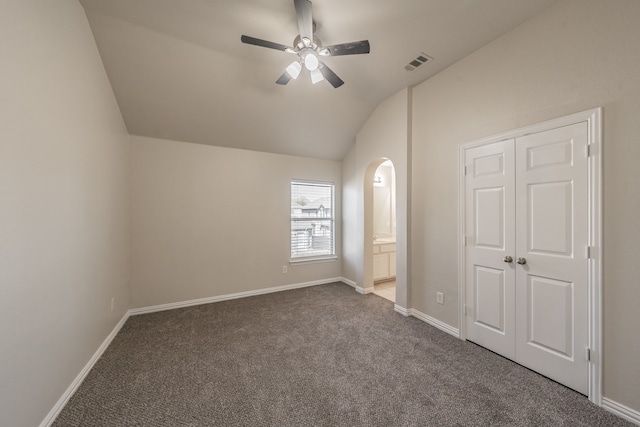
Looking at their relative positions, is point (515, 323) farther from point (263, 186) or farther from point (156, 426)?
point (263, 186)

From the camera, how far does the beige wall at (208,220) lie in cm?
342

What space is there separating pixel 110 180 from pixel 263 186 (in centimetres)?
207

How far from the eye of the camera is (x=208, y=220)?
150 inches

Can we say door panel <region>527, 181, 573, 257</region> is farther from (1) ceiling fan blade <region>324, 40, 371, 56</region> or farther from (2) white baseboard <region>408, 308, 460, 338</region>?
(1) ceiling fan blade <region>324, 40, 371, 56</region>

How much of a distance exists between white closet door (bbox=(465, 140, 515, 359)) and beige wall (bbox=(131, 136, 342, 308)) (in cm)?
276

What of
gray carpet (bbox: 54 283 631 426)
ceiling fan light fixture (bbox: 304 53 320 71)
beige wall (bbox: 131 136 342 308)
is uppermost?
ceiling fan light fixture (bbox: 304 53 320 71)

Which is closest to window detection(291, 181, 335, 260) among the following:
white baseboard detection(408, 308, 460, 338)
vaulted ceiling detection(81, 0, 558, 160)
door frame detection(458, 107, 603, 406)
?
vaulted ceiling detection(81, 0, 558, 160)

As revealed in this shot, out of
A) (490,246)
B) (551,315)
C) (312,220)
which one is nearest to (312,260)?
(312,220)

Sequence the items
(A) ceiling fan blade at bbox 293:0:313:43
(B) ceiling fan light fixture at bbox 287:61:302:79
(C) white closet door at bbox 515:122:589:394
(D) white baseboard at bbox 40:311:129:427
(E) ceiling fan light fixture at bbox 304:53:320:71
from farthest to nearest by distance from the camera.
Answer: (B) ceiling fan light fixture at bbox 287:61:302:79 < (E) ceiling fan light fixture at bbox 304:53:320:71 < (C) white closet door at bbox 515:122:589:394 < (A) ceiling fan blade at bbox 293:0:313:43 < (D) white baseboard at bbox 40:311:129:427

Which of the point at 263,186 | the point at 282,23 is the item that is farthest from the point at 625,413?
the point at 263,186

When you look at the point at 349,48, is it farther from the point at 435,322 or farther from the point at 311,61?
the point at 435,322

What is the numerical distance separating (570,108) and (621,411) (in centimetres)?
226

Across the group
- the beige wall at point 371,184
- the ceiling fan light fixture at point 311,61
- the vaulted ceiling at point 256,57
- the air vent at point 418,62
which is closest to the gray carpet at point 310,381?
the beige wall at point 371,184

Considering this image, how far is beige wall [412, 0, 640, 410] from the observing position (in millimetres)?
1642
